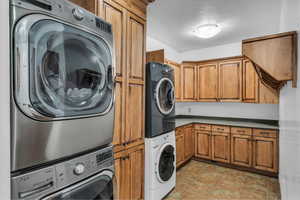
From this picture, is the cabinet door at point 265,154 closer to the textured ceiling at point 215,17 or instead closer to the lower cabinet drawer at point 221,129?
the lower cabinet drawer at point 221,129

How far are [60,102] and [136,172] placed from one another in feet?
4.28

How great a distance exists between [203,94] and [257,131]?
132 centimetres

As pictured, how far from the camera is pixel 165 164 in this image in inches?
87.0

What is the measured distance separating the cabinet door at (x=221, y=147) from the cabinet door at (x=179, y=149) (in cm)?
72

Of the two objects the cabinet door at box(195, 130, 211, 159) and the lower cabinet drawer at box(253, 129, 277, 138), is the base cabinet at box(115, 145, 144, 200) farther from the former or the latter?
the lower cabinet drawer at box(253, 129, 277, 138)

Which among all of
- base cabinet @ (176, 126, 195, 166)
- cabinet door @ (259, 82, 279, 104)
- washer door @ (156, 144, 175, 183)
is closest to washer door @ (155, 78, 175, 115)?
washer door @ (156, 144, 175, 183)

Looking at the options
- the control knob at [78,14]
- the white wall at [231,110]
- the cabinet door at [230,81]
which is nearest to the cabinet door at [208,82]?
the cabinet door at [230,81]

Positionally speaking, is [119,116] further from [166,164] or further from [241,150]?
[241,150]

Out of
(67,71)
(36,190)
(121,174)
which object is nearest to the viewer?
(36,190)

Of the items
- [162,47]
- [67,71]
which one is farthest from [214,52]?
[67,71]

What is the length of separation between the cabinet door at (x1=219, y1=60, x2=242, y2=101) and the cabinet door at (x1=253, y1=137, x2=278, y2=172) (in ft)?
3.01

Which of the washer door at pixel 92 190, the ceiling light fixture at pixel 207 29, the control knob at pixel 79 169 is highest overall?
the ceiling light fixture at pixel 207 29

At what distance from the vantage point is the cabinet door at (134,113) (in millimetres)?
1641

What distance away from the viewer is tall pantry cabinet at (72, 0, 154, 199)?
148cm
